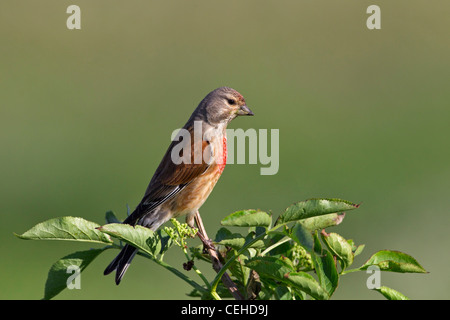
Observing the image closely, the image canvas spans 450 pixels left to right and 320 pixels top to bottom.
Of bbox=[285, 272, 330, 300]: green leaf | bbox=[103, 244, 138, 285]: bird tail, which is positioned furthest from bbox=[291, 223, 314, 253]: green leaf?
bbox=[103, 244, 138, 285]: bird tail

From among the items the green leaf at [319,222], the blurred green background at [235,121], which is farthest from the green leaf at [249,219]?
the blurred green background at [235,121]

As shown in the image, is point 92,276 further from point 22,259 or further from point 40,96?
point 40,96

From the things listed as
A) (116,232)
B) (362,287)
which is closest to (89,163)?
(362,287)

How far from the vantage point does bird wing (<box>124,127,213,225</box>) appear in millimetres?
3309

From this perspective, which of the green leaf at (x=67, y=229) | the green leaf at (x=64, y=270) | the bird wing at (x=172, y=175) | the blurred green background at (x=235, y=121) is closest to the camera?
the green leaf at (x=67, y=229)

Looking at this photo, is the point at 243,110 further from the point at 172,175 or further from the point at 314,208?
the point at 314,208

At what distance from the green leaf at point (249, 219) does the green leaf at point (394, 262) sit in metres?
0.30

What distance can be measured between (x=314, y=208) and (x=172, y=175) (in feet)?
5.98

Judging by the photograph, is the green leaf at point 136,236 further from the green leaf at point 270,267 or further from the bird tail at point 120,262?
the bird tail at point 120,262

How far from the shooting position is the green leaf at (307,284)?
159cm

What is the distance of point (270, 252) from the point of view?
6.14 feet

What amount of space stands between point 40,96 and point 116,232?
400 inches

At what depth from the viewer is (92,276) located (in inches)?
251

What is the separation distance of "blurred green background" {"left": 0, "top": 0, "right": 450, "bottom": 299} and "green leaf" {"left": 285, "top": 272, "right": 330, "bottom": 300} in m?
3.97
